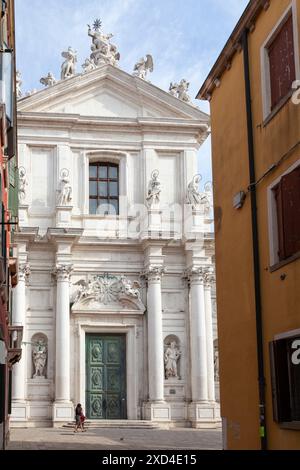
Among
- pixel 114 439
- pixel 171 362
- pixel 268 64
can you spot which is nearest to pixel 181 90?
pixel 171 362

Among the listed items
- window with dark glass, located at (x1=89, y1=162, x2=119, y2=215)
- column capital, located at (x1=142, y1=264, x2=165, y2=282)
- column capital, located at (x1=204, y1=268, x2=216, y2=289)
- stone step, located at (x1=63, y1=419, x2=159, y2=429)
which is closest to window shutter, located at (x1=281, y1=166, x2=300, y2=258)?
stone step, located at (x1=63, y1=419, x2=159, y2=429)

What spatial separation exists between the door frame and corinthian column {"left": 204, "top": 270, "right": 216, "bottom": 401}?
2.85 metres

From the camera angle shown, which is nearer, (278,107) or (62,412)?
(278,107)

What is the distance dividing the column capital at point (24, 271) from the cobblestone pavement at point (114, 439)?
578 cm

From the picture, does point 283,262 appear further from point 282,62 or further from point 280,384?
point 282,62

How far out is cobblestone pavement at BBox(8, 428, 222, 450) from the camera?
21234 millimetres

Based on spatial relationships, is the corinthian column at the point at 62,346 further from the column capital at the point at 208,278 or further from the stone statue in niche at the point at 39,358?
the column capital at the point at 208,278

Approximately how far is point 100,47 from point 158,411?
52.6 feet

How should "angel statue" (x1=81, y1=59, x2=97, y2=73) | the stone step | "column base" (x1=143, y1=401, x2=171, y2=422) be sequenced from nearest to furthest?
1. the stone step
2. "column base" (x1=143, y1=401, x2=171, y2=422)
3. "angel statue" (x1=81, y1=59, x2=97, y2=73)

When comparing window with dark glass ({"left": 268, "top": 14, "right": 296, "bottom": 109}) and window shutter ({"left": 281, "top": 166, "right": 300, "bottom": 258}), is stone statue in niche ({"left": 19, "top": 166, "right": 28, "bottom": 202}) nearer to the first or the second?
window with dark glass ({"left": 268, "top": 14, "right": 296, "bottom": 109})

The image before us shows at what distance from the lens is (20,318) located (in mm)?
31297

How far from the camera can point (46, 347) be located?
1250 inches
